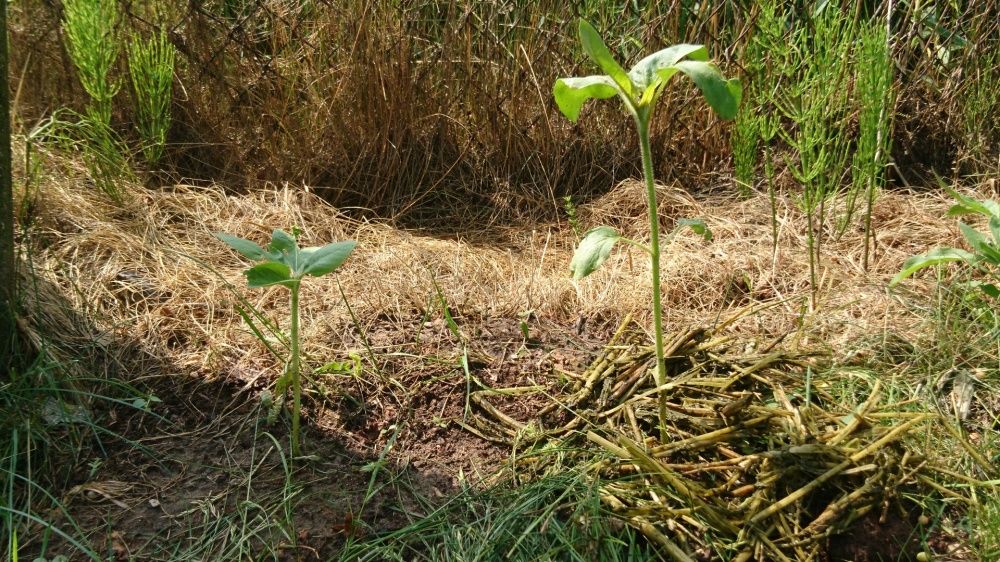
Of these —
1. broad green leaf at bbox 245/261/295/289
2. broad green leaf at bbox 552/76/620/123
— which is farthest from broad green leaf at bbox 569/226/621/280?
broad green leaf at bbox 245/261/295/289

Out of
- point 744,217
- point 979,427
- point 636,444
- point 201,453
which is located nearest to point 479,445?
point 636,444

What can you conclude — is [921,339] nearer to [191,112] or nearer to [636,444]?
[636,444]

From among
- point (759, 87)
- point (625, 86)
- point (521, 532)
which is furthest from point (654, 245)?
point (759, 87)

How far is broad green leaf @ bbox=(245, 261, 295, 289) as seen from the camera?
1.61 meters

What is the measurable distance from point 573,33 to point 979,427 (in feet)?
7.80

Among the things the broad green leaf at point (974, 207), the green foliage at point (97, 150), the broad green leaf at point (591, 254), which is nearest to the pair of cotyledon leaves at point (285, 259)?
the broad green leaf at point (591, 254)

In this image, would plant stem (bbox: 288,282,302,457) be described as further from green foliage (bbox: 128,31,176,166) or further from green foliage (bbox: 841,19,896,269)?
green foliage (bbox: 841,19,896,269)

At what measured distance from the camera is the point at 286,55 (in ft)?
11.3

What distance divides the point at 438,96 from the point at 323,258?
1.97m

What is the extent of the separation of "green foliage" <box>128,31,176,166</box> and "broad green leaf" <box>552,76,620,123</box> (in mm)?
1998

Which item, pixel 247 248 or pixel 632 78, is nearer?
pixel 632 78

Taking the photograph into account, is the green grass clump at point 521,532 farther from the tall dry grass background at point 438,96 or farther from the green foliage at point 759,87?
the tall dry grass background at point 438,96

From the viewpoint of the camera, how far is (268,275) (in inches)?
64.0

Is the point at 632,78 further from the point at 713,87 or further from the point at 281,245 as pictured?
the point at 281,245
